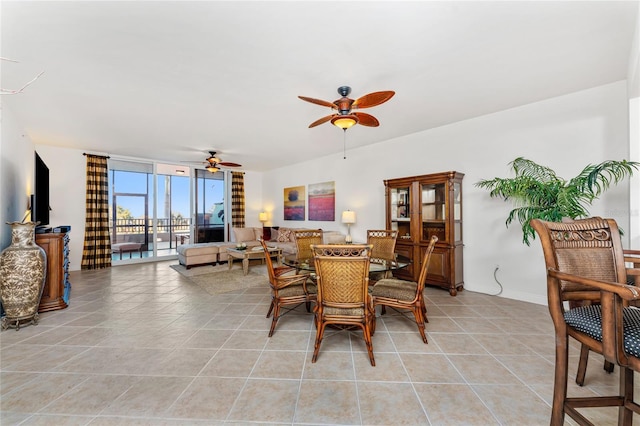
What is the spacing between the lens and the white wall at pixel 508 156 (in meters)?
2.85

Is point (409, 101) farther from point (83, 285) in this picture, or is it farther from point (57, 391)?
point (83, 285)

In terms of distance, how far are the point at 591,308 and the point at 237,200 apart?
7.50 m

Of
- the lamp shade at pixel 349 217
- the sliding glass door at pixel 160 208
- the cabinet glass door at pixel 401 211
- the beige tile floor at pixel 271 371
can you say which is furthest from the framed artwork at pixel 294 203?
the beige tile floor at pixel 271 371

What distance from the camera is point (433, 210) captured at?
3.88 m

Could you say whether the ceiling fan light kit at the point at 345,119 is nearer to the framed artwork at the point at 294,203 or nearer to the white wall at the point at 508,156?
the white wall at the point at 508,156

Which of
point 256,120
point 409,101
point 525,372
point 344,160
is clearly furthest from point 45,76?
point 525,372

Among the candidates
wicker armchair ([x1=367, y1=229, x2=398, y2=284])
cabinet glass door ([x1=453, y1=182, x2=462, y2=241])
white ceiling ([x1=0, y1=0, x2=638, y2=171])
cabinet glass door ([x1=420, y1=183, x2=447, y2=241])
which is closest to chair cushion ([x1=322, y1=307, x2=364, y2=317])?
wicker armchair ([x1=367, y1=229, x2=398, y2=284])

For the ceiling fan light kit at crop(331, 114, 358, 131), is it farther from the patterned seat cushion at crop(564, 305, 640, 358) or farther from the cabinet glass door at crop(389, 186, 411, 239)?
the patterned seat cushion at crop(564, 305, 640, 358)

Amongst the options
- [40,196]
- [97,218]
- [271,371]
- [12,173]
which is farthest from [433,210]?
[97,218]

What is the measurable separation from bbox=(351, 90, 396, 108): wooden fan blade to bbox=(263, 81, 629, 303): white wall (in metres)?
1.92

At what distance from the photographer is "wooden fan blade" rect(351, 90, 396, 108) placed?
2.24m

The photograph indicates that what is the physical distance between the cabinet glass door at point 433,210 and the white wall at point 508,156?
18.1 inches

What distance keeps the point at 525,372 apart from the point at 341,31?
9.54 feet

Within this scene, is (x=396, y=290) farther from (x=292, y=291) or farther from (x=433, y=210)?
(x=433, y=210)
